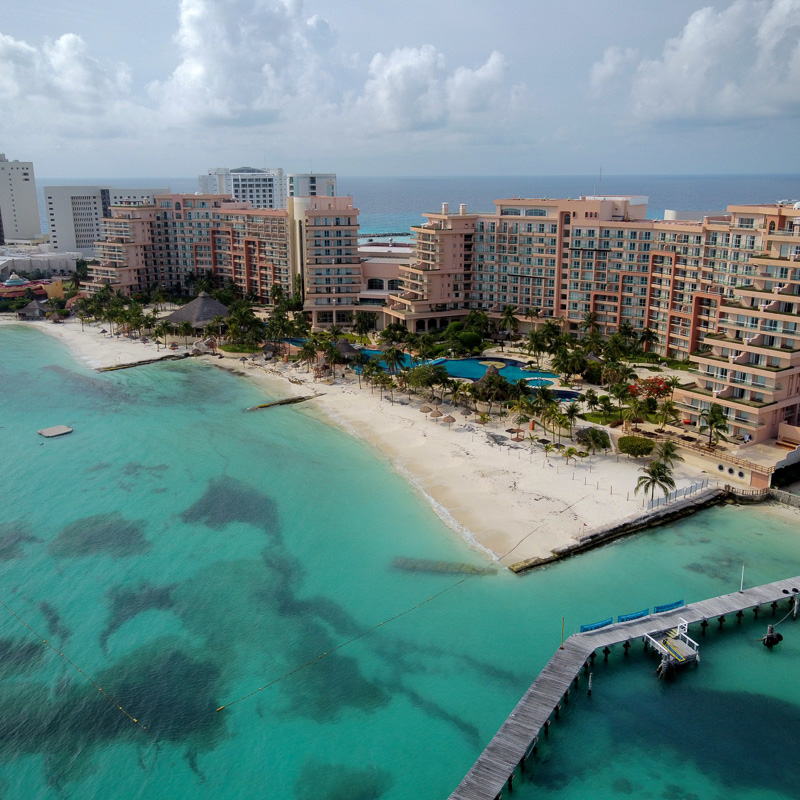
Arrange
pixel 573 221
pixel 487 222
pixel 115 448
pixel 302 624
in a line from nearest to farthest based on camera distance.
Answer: pixel 302 624 < pixel 115 448 < pixel 573 221 < pixel 487 222

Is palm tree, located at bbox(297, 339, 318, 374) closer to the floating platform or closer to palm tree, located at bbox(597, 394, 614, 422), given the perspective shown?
the floating platform

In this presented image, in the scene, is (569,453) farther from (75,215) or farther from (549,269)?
(75,215)

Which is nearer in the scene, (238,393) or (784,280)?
(784,280)

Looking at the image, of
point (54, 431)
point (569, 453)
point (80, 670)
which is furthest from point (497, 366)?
point (80, 670)

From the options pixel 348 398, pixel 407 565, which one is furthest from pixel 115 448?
pixel 407 565

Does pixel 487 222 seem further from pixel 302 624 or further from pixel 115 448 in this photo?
pixel 302 624
